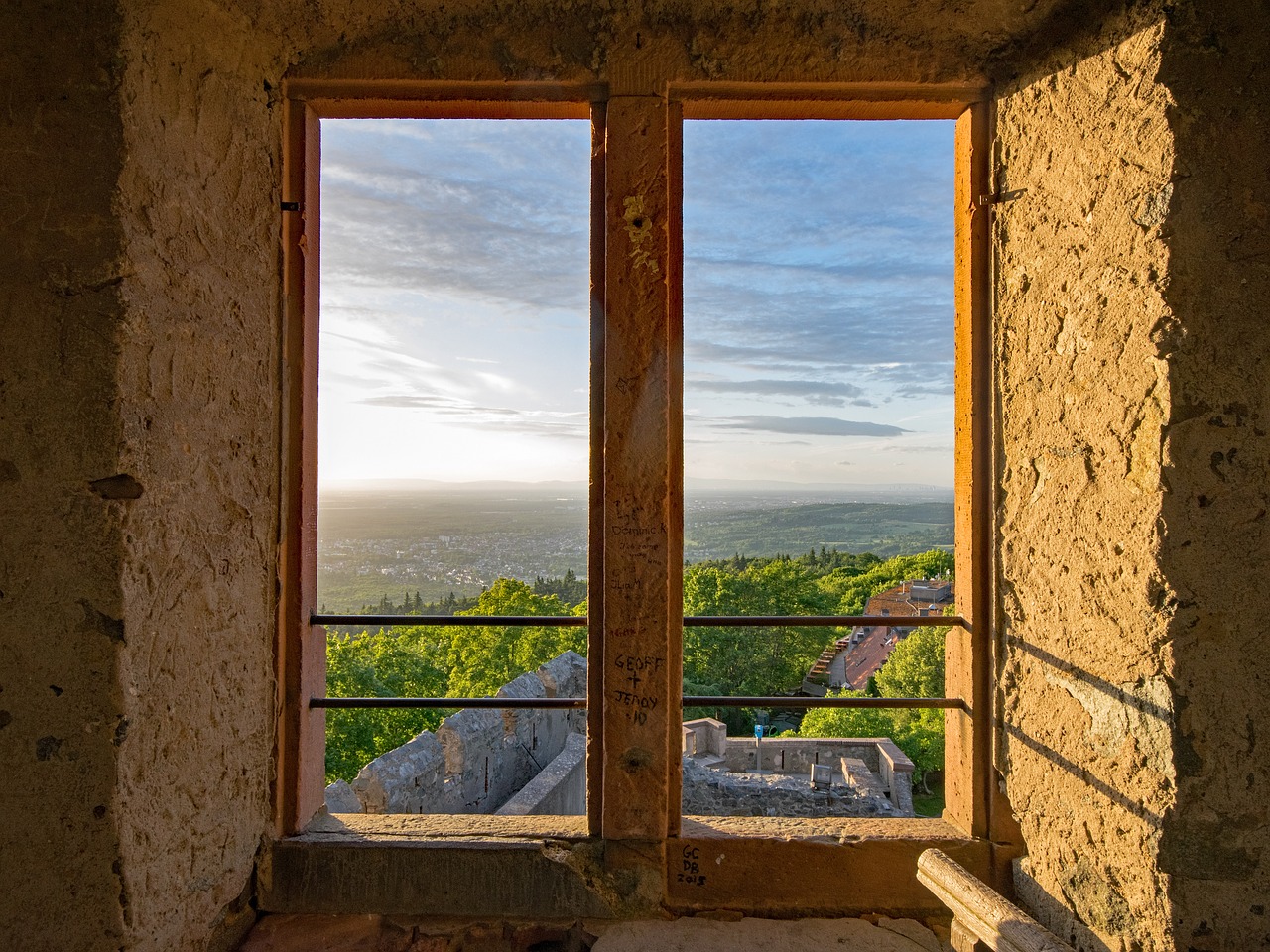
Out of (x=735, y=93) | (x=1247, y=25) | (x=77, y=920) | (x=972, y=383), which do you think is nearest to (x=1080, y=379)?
(x=972, y=383)

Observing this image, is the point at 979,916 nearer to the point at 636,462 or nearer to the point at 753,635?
the point at 636,462

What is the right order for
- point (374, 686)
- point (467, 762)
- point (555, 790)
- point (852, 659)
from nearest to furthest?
point (467, 762) → point (555, 790) → point (374, 686) → point (852, 659)

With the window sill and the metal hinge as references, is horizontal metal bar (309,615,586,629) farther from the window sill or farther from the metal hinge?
the metal hinge

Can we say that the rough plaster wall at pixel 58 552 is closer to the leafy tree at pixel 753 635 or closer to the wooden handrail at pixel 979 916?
the wooden handrail at pixel 979 916

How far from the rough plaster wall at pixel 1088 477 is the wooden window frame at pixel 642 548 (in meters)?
0.12

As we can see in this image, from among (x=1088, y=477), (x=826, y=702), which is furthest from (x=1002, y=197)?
(x=826, y=702)

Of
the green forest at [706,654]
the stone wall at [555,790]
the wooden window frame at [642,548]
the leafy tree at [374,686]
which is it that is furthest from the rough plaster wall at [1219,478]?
the leafy tree at [374,686]

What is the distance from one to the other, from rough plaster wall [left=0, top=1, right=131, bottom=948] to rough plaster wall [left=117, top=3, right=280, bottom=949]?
5cm

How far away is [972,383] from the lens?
213cm

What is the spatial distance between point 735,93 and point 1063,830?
232 cm

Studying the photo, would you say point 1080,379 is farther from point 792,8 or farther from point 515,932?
point 515,932

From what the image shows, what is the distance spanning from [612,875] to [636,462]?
1.24 metres

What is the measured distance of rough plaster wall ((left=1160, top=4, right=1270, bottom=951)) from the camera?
62.7 inches

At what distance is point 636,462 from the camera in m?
2.06
